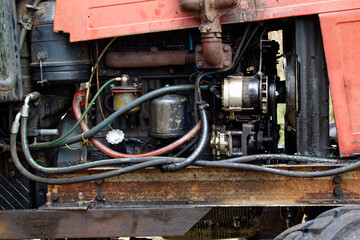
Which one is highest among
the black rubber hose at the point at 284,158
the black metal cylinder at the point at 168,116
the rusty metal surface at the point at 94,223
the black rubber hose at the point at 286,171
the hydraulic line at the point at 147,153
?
the black metal cylinder at the point at 168,116

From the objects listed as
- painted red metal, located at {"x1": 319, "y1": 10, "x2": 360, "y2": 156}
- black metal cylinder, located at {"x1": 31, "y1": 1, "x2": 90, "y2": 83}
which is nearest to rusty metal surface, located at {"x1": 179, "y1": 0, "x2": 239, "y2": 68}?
painted red metal, located at {"x1": 319, "y1": 10, "x2": 360, "y2": 156}

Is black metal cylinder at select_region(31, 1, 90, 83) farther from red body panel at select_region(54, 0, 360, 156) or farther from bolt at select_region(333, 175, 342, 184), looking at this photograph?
bolt at select_region(333, 175, 342, 184)

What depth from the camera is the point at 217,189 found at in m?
2.35

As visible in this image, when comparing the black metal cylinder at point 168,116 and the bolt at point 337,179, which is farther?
the black metal cylinder at point 168,116

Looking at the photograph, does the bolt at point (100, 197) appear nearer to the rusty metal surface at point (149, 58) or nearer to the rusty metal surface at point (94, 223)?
the rusty metal surface at point (94, 223)

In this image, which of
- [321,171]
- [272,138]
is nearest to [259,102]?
[272,138]

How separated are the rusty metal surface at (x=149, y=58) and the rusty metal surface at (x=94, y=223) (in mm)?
911

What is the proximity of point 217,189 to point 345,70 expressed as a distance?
966mm

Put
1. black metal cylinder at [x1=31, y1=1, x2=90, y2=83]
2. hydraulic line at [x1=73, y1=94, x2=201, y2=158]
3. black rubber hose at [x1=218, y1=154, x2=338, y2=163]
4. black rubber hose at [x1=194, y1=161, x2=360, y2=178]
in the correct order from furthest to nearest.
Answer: black metal cylinder at [x1=31, y1=1, x2=90, y2=83], hydraulic line at [x1=73, y1=94, x2=201, y2=158], black rubber hose at [x1=218, y1=154, x2=338, y2=163], black rubber hose at [x1=194, y1=161, x2=360, y2=178]

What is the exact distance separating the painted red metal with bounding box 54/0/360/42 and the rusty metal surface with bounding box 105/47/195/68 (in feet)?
0.79

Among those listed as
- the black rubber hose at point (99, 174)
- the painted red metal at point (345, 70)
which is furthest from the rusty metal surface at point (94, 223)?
the painted red metal at point (345, 70)

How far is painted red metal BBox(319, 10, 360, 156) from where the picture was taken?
214 centimetres

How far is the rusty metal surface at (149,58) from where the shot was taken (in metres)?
2.54

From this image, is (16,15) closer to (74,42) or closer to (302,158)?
(74,42)
